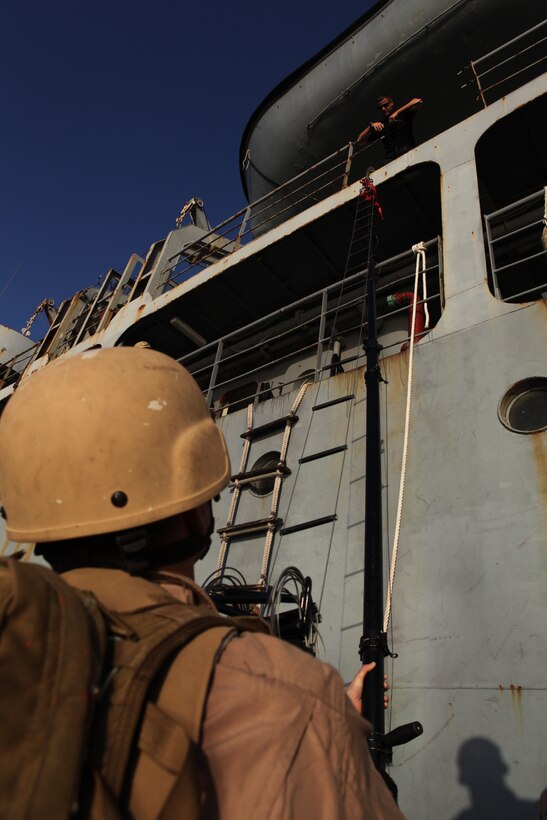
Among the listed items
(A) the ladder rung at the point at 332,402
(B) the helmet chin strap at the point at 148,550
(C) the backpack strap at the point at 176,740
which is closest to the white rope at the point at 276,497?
(A) the ladder rung at the point at 332,402

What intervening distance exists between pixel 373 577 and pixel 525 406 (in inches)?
68.6

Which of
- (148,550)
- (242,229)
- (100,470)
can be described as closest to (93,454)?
(100,470)

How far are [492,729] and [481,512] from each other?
1161 mm

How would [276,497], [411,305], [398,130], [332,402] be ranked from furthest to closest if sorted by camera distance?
[398,130] → [411,305] → [332,402] → [276,497]

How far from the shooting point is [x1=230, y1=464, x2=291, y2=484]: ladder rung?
4648 millimetres

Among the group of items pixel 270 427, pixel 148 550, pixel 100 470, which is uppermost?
pixel 270 427

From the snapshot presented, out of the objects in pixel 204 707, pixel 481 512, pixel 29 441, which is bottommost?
A: pixel 204 707

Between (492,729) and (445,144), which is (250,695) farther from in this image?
(445,144)

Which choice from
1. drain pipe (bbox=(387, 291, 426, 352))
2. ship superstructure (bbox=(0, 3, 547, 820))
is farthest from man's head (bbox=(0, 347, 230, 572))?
drain pipe (bbox=(387, 291, 426, 352))

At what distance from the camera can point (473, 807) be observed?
2.53 meters

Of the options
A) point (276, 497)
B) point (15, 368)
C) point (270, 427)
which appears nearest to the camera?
point (276, 497)

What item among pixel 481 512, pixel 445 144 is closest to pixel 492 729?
pixel 481 512

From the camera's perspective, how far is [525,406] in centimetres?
359

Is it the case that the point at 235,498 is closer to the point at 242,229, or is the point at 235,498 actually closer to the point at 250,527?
the point at 250,527
